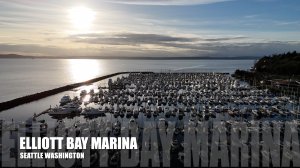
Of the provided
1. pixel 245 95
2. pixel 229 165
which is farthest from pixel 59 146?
pixel 245 95

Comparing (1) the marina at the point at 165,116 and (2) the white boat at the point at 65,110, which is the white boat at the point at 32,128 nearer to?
(1) the marina at the point at 165,116

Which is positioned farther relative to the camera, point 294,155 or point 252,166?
point 294,155

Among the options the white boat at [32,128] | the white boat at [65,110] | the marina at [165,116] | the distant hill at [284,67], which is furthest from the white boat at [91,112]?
the distant hill at [284,67]

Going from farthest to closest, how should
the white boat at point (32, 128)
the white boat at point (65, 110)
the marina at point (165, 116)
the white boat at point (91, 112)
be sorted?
the white boat at point (65, 110)
the white boat at point (91, 112)
the white boat at point (32, 128)
the marina at point (165, 116)

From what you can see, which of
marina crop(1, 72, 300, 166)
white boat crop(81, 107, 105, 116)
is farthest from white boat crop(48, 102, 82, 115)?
white boat crop(81, 107, 105, 116)

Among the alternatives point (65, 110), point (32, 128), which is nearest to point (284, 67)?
point (65, 110)

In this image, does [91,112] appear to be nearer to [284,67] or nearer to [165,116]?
[165,116]

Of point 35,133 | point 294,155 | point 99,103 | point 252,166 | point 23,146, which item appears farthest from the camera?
point 99,103

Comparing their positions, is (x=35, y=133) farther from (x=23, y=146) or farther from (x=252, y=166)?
(x=252, y=166)

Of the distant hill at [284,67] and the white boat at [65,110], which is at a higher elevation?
the distant hill at [284,67]

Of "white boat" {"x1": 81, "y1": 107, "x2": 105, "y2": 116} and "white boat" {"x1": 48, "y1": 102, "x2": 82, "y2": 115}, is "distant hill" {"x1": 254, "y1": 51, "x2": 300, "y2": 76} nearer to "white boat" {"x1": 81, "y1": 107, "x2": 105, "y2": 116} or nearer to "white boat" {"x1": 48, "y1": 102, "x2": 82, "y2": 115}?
"white boat" {"x1": 81, "y1": 107, "x2": 105, "y2": 116}

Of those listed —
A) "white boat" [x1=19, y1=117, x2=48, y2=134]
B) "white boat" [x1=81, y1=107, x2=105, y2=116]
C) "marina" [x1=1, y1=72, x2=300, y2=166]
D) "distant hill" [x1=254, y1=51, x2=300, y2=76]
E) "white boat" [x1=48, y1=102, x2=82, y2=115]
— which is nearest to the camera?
"marina" [x1=1, y1=72, x2=300, y2=166]
